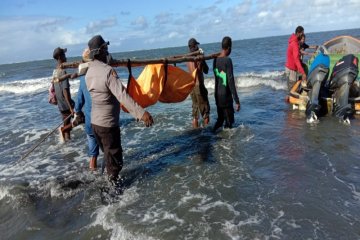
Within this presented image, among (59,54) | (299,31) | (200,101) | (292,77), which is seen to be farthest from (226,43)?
(292,77)

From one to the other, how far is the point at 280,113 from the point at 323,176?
15.3 ft

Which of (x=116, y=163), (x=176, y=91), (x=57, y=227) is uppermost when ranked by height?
(x=176, y=91)

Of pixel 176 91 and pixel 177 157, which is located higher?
pixel 176 91

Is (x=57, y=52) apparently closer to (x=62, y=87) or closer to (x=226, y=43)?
(x=62, y=87)

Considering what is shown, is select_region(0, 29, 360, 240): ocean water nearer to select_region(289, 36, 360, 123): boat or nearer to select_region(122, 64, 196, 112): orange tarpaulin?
select_region(289, 36, 360, 123): boat

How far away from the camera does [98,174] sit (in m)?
6.31

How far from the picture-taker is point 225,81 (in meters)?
7.21

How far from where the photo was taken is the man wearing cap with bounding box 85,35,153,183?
4516 millimetres

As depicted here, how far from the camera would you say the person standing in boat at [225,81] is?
7.06 meters

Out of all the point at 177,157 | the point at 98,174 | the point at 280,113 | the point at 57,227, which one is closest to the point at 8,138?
the point at 98,174

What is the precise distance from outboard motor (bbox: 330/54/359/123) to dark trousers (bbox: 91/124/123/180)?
5.78 m

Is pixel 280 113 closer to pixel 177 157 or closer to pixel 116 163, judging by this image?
pixel 177 157

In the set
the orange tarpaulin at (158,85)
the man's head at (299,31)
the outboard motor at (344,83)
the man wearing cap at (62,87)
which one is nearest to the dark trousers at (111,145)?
the orange tarpaulin at (158,85)

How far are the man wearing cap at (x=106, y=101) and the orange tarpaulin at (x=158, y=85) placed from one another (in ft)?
2.98
